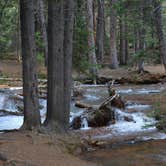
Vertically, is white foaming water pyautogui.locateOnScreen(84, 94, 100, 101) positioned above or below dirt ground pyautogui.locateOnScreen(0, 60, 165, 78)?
below

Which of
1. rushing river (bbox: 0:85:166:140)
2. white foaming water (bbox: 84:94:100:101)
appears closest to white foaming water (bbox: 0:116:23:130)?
rushing river (bbox: 0:85:166:140)

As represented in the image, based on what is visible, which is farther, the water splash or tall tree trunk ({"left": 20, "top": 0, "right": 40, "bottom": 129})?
the water splash

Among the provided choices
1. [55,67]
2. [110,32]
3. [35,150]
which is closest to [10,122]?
[55,67]

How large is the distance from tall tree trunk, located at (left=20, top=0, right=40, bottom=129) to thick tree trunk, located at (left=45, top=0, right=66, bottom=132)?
400 mm

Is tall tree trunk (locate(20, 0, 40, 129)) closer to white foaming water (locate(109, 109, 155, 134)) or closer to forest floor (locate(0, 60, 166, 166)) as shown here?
forest floor (locate(0, 60, 166, 166))

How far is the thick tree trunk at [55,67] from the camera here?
11188mm

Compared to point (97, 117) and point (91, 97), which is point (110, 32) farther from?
point (97, 117)

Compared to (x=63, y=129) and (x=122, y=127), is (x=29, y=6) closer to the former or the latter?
(x=63, y=129)

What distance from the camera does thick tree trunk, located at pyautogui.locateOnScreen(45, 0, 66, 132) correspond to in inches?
440

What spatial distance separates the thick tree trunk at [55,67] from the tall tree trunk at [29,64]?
0.40 meters

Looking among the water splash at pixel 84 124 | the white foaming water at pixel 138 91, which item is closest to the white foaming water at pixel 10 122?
the water splash at pixel 84 124

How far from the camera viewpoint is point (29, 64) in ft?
36.6

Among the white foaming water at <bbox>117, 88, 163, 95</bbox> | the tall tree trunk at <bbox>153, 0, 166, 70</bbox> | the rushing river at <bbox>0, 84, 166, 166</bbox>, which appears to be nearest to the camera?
the rushing river at <bbox>0, 84, 166, 166</bbox>

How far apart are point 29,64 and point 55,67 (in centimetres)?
64
